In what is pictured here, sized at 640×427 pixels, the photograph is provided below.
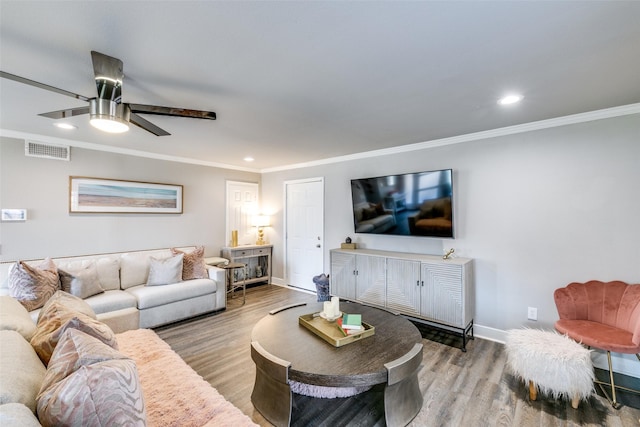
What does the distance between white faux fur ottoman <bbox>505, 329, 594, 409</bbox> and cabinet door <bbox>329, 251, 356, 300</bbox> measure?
6.53 feet

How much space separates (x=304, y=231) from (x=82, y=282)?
3.14 meters

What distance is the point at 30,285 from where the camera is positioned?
272 cm

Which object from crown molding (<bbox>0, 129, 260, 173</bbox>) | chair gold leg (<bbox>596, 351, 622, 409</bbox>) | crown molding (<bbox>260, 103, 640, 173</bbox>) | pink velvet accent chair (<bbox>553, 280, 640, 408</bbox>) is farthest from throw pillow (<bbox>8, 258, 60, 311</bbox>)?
chair gold leg (<bbox>596, 351, 622, 409</bbox>)

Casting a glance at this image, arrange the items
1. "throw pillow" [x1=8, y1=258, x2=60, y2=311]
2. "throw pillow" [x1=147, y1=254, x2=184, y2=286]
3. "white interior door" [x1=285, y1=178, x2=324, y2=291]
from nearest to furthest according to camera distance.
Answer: "throw pillow" [x1=8, y1=258, x2=60, y2=311] → "throw pillow" [x1=147, y1=254, x2=184, y2=286] → "white interior door" [x1=285, y1=178, x2=324, y2=291]

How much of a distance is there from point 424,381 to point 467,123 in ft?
8.23

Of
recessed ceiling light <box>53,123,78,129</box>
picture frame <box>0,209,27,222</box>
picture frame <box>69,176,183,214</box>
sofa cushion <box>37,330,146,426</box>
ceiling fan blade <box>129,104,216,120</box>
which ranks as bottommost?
sofa cushion <box>37,330,146,426</box>

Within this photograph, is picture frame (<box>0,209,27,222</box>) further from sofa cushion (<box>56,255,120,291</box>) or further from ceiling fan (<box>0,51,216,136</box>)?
ceiling fan (<box>0,51,216,136</box>)

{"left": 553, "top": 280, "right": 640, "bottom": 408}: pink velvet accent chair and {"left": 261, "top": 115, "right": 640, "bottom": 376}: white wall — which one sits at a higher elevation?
{"left": 261, "top": 115, "right": 640, "bottom": 376}: white wall

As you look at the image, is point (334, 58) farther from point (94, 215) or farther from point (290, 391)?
point (94, 215)

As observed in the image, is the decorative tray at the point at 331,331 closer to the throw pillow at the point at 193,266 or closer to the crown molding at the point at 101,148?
the throw pillow at the point at 193,266

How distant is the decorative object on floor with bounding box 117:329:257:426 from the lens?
3.98 feet

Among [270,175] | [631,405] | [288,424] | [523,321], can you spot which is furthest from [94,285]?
[631,405]

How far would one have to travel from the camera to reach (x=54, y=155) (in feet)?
11.6

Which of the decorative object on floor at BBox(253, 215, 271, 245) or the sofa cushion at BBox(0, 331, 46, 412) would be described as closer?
the sofa cushion at BBox(0, 331, 46, 412)
